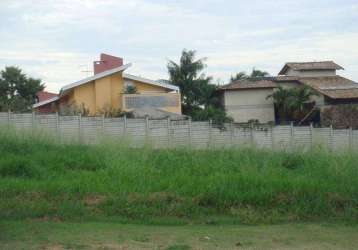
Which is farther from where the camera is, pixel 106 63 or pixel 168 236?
pixel 106 63

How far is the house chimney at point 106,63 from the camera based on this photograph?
4100 cm

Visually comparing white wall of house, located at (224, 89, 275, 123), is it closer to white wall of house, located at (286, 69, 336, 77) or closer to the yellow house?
white wall of house, located at (286, 69, 336, 77)

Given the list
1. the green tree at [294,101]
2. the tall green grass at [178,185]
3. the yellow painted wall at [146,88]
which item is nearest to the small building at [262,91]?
the green tree at [294,101]

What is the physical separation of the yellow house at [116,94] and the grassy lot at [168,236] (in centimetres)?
2708

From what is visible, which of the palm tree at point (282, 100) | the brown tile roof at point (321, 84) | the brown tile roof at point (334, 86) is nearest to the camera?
the brown tile roof at point (334, 86)

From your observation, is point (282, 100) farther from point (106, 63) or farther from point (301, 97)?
point (106, 63)

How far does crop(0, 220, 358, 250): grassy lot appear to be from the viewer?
779 centimetres

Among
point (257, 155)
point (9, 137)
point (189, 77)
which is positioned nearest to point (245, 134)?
point (257, 155)

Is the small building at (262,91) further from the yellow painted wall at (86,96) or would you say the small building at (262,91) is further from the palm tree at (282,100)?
the yellow painted wall at (86,96)

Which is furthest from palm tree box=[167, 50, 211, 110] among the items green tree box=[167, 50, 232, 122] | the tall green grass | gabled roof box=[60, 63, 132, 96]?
the tall green grass

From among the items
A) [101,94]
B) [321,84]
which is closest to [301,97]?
[321,84]

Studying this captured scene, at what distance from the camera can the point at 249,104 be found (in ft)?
150

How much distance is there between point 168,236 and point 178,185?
10.4 feet

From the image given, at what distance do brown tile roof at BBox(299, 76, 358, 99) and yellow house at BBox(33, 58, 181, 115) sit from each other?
38.3 feet
